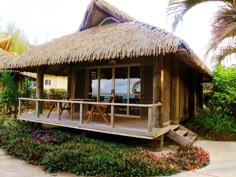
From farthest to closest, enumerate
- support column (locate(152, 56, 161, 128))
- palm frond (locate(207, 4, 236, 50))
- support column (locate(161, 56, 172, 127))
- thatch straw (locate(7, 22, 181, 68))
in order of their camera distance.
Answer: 1. support column (locate(161, 56, 172, 127))
2. support column (locate(152, 56, 161, 128))
3. thatch straw (locate(7, 22, 181, 68))
4. palm frond (locate(207, 4, 236, 50))

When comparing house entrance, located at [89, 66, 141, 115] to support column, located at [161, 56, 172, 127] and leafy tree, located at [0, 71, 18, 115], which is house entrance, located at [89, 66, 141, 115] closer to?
support column, located at [161, 56, 172, 127]

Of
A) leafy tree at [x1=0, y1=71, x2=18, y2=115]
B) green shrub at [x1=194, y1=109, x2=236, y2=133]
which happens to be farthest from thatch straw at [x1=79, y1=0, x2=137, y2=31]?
green shrub at [x1=194, y1=109, x2=236, y2=133]

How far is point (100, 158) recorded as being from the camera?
19.4ft

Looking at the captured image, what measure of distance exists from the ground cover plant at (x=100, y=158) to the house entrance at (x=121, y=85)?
2.75 m

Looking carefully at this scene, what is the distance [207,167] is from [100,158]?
2.55 meters

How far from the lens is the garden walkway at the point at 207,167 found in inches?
217

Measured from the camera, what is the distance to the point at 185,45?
22.5 ft

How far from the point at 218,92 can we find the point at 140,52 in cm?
480

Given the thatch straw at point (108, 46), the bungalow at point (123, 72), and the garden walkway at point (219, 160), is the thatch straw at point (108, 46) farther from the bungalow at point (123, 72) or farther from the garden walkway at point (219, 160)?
the garden walkway at point (219, 160)

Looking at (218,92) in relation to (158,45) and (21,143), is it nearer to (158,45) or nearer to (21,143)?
(158,45)

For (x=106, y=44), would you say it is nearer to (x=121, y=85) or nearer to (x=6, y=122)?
(x=121, y=85)

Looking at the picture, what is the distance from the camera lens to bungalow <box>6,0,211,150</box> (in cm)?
706

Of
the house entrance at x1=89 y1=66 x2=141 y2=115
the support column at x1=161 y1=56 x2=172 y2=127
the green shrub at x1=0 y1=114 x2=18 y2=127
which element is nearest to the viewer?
the support column at x1=161 y1=56 x2=172 y2=127

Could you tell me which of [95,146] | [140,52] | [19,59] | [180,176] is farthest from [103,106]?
Answer: [19,59]
